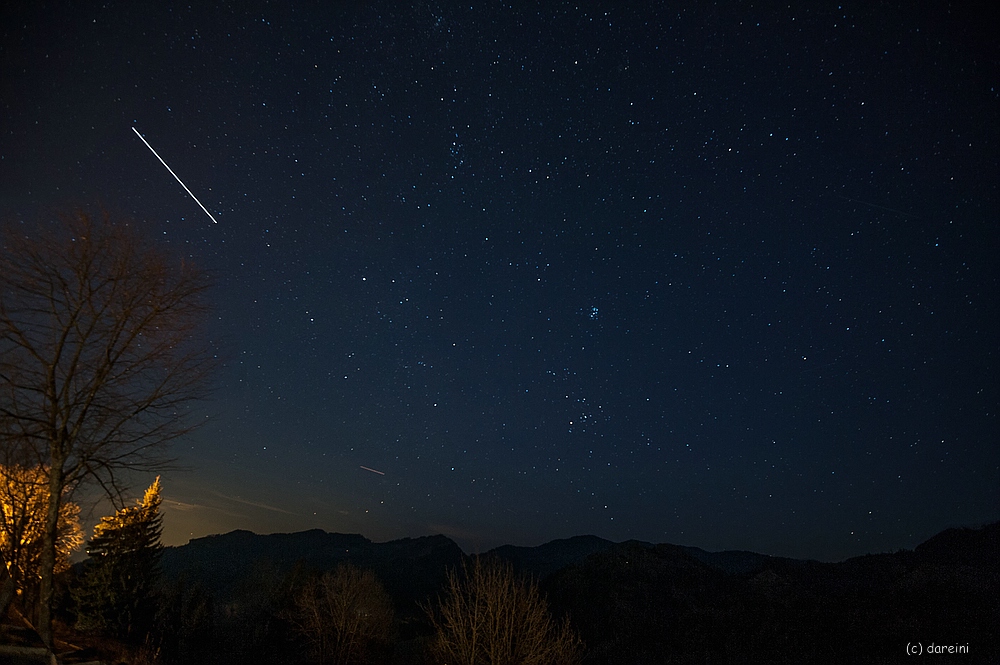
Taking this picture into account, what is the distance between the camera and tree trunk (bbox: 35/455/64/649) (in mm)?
7188

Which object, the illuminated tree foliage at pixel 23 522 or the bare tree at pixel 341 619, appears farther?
the bare tree at pixel 341 619

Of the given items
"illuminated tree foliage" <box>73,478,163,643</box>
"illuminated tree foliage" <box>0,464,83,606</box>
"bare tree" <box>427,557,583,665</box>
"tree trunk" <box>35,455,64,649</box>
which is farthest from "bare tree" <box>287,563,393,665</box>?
"tree trunk" <box>35,455,64,649</box>

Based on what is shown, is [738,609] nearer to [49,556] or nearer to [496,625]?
[496,625]

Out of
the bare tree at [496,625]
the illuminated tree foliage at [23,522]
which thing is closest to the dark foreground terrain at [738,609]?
the bare tree at [496,625]

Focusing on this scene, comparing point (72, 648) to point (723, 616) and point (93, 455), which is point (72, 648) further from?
point (723, 616)

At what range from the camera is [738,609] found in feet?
160

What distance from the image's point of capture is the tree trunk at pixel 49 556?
23.6ft

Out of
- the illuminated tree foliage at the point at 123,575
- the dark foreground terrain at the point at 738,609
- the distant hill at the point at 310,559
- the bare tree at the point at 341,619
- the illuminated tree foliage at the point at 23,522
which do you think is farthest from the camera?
the distant hill at the point at 310,559

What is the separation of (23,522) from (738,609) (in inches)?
2291

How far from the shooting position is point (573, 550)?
196125mm

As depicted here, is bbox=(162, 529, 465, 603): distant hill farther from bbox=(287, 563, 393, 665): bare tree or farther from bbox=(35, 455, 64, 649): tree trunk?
bbox=(35, 455, 64, 649): tree trunk

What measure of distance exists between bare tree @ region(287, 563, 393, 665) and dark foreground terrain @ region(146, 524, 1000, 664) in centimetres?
338

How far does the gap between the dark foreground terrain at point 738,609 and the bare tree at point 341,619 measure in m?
3.38

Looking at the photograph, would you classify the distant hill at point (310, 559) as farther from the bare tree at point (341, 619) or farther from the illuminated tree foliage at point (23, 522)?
the illuminated tree foliage at point (23, 522)
